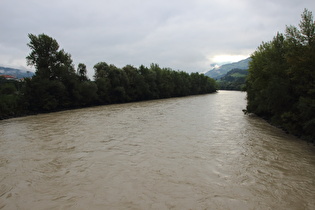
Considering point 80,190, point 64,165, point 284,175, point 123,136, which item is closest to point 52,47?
point 123,136

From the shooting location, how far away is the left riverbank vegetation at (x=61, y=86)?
37.4m

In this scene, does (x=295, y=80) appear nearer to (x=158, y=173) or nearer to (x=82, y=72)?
(x=158, y=173)

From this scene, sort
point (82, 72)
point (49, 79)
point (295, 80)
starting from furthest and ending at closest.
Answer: point (82, 72), point (49, 79), point (295, 80)

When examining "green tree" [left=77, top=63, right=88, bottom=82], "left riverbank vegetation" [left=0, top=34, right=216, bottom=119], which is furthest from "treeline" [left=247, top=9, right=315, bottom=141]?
"green tree" [left=77, top=63, right=88, bottom=82]

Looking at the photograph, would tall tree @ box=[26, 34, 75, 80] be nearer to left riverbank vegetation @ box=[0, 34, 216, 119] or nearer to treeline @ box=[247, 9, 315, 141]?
left riverbank vegetation @ box=[0, 34, 216, 119]

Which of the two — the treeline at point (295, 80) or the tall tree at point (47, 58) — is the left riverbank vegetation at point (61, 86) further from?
the treeline at point (295, 80)

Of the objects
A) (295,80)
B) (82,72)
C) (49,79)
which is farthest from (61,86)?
(295,80)

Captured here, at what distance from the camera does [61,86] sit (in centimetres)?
4122

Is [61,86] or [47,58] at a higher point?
[47,58]

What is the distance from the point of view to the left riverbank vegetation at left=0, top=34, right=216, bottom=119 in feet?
123

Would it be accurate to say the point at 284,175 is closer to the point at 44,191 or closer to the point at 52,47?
the point at 44,191

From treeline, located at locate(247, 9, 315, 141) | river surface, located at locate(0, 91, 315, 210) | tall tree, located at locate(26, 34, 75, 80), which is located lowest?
river surface, located at locate(0, 91, 315, 210)

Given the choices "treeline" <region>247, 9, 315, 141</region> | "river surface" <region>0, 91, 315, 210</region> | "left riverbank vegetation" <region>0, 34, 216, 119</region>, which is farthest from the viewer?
"left riverbank vegetation" <region>0, 34, 216, 119</region>

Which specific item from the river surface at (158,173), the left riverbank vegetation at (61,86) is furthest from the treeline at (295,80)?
the left riverbank vegetation at (61,86)
